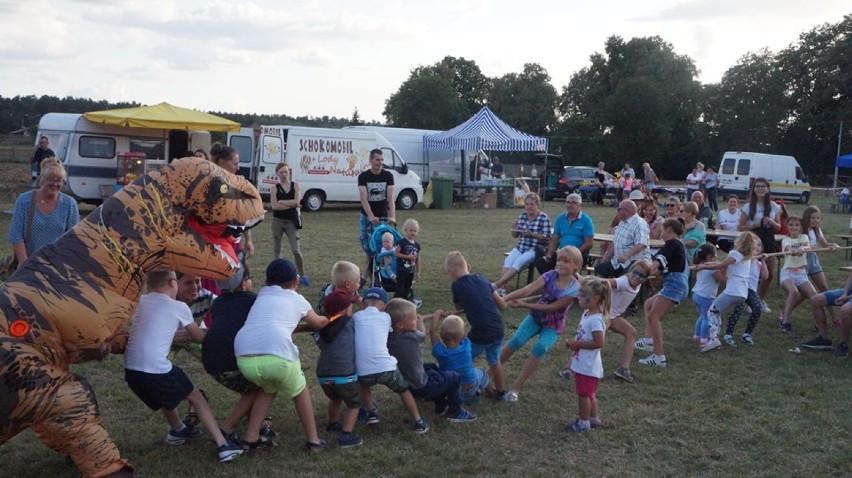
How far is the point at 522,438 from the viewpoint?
5.63 metres

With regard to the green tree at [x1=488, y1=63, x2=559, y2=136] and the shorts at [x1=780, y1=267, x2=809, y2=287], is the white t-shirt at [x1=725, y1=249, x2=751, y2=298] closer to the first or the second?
the shorts at [x1=780, y1=267, x2=809, y2=287]

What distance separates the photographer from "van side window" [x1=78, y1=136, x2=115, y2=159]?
20078mm

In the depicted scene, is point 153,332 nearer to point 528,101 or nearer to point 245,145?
point 245,145

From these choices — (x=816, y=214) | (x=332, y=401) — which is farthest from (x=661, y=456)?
(x=816, y=214)

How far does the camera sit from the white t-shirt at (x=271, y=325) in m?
4.84

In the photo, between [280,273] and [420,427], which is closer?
[280,273]

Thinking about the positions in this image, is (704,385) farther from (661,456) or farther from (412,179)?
(412,179)

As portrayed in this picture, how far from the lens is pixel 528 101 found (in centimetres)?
6019

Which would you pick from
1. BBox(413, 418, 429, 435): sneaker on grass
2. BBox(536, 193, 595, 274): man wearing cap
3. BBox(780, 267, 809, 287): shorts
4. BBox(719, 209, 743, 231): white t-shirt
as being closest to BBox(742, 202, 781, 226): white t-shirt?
BBox(719, 209, 743, 231): white t-shirt

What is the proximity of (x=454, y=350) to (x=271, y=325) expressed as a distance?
5.46 ft

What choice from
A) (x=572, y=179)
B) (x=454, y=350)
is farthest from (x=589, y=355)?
(x=572, y=179)

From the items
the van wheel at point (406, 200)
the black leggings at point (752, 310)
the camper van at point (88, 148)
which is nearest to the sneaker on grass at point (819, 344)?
the black leggings at point (752, 310)

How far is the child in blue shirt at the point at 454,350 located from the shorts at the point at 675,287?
8.78ft

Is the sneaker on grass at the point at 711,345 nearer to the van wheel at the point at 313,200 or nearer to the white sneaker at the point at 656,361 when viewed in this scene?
the white sneaker at the point at 656,361
